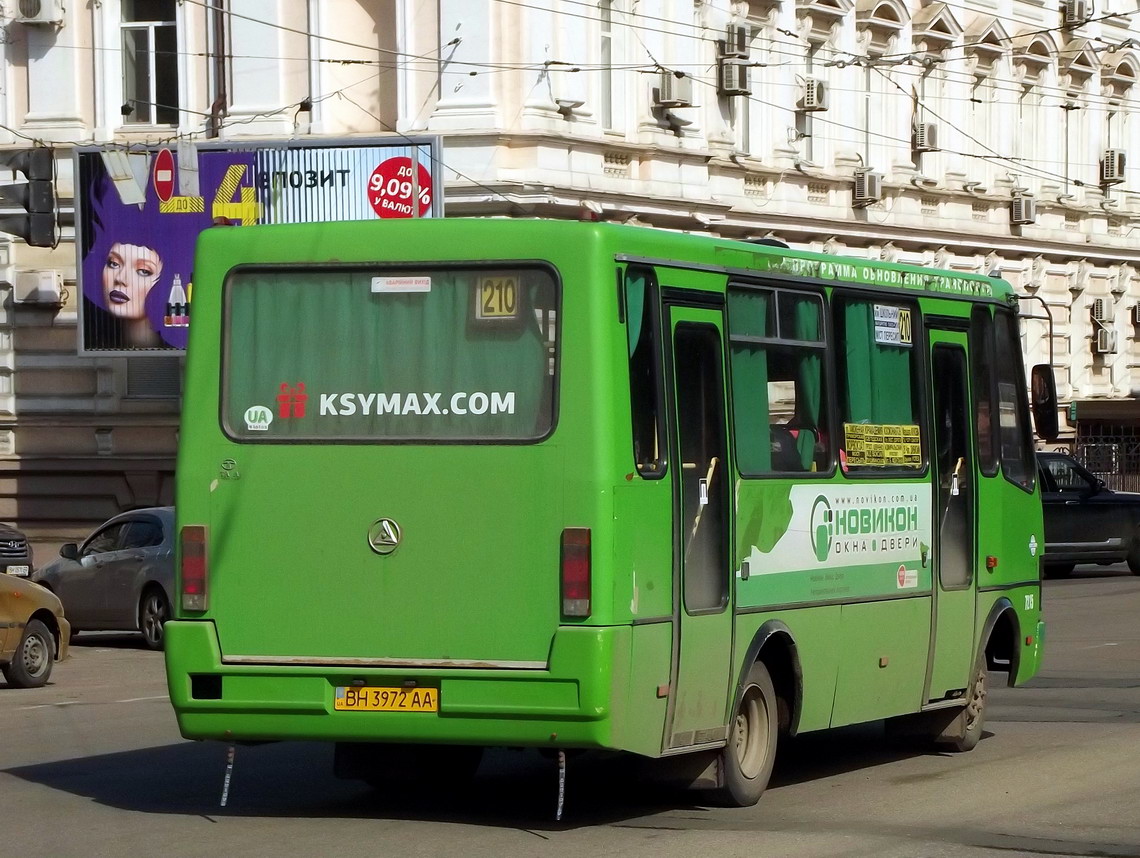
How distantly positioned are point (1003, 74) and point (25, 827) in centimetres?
3600

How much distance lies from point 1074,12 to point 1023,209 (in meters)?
4.91

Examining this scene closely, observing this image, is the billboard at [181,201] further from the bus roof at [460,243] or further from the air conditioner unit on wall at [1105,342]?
the air conditioner unit on wall at [1105,342]

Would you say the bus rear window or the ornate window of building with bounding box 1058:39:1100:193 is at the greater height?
the ornate window of building with bounding box 1058:39:1100:193

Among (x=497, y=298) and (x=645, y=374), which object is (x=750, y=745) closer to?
(x=645, y=374)

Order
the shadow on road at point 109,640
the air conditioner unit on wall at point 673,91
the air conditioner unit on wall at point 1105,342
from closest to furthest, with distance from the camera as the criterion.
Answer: the shadow on road at point 109,640 → the air conditioner unit on wall at point 673,91 → the air conditioner unit on wall at point 1105,342

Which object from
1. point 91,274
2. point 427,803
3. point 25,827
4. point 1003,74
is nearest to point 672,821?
point 427,803

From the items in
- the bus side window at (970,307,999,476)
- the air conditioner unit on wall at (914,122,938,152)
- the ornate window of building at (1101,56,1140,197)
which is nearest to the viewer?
the bus side window at (970,307,999,476)

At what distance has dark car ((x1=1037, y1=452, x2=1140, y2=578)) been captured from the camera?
2867cm

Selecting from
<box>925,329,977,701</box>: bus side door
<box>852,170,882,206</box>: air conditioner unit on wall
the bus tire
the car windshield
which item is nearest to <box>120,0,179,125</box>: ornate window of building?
<box>852,170,882,206</box>: air conditioner unit on wall

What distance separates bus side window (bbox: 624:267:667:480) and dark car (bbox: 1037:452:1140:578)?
1999 cm

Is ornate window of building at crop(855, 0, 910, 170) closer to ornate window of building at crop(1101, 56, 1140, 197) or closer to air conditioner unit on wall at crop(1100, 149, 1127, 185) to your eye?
air conditioner unit on wall at crop(1100, 149, 1127, 185)

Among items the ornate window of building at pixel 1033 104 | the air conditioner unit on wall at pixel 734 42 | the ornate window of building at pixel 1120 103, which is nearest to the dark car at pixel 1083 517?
the air conditioner unit on wall at pixel 734 42

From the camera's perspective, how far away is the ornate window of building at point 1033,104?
1702 inches

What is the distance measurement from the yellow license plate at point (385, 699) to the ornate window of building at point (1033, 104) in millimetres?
35869
